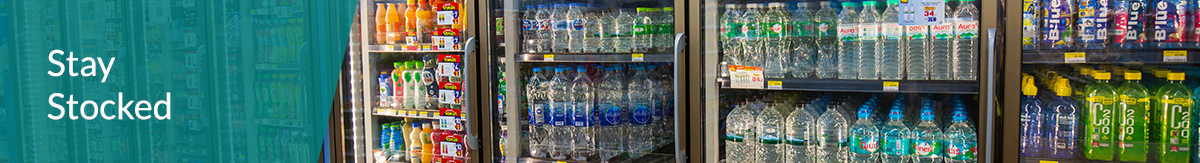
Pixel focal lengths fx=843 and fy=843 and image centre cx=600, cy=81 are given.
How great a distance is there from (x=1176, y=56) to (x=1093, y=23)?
0.67 feet

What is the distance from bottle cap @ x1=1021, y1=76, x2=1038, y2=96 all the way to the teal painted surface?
93.7 inches

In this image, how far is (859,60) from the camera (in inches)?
99.2

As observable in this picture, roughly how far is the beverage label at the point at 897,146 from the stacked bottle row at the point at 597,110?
0.75 m

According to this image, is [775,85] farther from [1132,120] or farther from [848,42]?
[1132,120]

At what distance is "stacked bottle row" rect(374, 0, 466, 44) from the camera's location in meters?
3.14

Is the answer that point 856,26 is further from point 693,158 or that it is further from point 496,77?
point 496,77

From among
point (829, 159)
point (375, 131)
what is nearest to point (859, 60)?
point (829, 159)

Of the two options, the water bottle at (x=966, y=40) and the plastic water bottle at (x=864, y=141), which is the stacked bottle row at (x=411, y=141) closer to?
the plastic water bottle at (x=864, y=141)

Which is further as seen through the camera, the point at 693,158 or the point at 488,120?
the point at 488,120

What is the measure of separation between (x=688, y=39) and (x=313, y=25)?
1567 mm

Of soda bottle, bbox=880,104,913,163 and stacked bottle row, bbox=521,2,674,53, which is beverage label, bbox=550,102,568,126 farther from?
soda bottle, bbox=880,104,913,163

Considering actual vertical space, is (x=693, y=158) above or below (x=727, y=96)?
below

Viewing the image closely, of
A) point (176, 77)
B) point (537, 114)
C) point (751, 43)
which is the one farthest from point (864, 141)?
point (176, 77)

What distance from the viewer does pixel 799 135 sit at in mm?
2668
